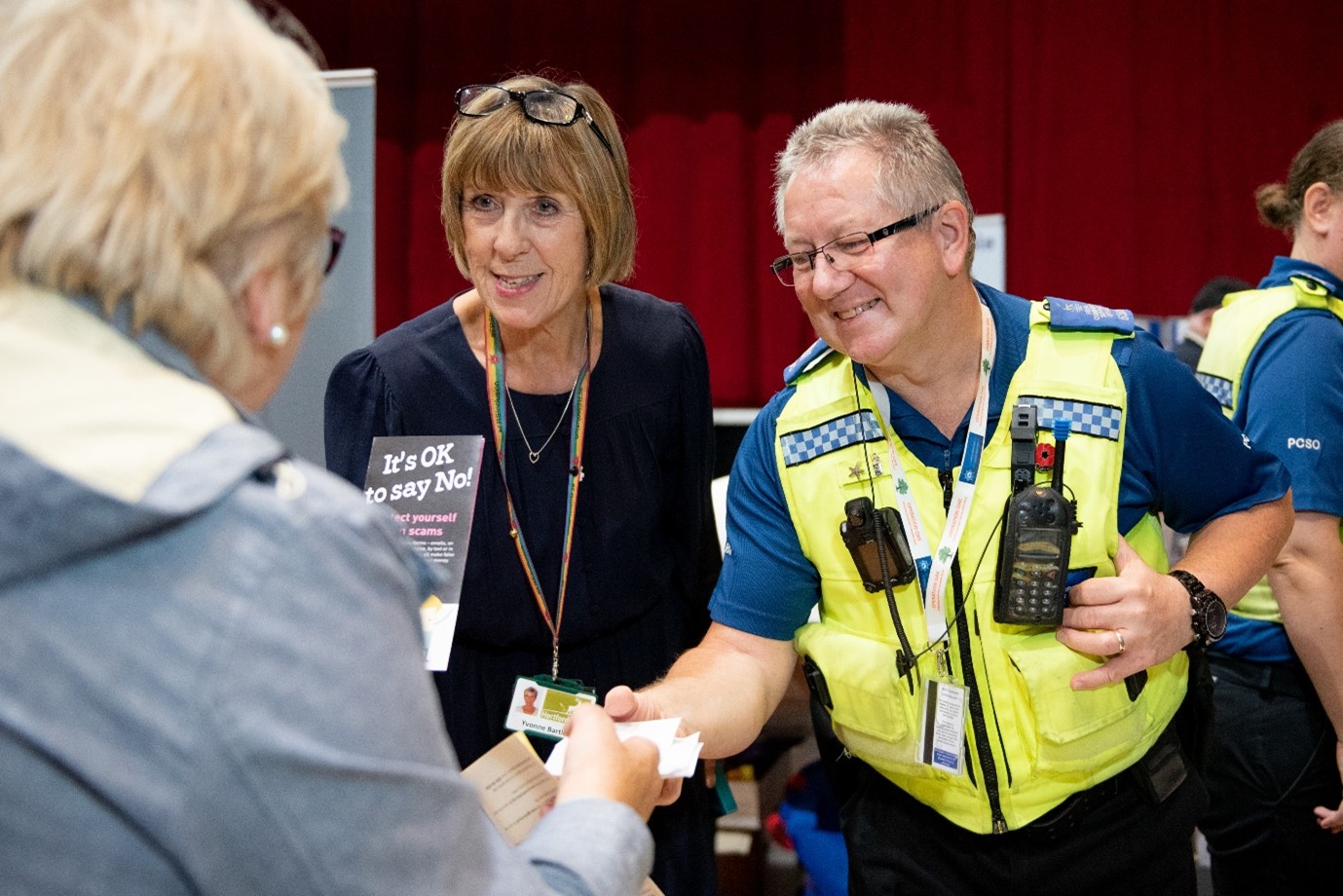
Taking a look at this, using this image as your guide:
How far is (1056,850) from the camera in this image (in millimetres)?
1837

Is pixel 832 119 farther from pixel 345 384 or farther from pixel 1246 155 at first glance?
pixel 1246 155

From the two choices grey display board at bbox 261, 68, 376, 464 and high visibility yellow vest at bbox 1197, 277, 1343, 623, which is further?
grey display board at bbox 261, 68, 376, 464

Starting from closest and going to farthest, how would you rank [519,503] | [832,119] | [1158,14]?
[832,119] → [519,503] → [1158,14]

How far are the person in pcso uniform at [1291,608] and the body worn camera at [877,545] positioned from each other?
99 centimetres

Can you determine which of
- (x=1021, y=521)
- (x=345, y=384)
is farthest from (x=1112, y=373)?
(x=345, y=384)

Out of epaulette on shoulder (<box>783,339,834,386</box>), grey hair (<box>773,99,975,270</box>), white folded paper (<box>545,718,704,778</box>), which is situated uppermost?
grey hair (<box>773,99,975,270</box>)

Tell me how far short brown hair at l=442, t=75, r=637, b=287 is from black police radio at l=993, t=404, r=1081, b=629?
0.96 m

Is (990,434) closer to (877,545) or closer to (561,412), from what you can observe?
(877,545)

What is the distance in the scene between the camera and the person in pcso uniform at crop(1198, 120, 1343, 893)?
237cm

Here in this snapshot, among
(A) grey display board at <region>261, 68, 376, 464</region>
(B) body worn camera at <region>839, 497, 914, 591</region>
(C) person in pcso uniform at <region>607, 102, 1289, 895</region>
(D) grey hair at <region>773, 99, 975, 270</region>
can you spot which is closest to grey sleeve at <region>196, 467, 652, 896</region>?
(C) person in pcso uniform at <region>607, 102, 1289, 895</region>

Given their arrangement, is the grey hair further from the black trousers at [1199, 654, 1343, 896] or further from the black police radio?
the black trousers at [1199, 654, 1343, 896]

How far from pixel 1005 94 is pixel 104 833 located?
498 centimetres

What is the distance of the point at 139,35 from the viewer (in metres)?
0.86

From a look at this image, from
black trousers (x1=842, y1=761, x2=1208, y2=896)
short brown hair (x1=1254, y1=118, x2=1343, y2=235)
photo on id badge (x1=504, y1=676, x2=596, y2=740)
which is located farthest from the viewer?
short brown hair (x1=1254, y1=118, x2=1343, y2=235)
